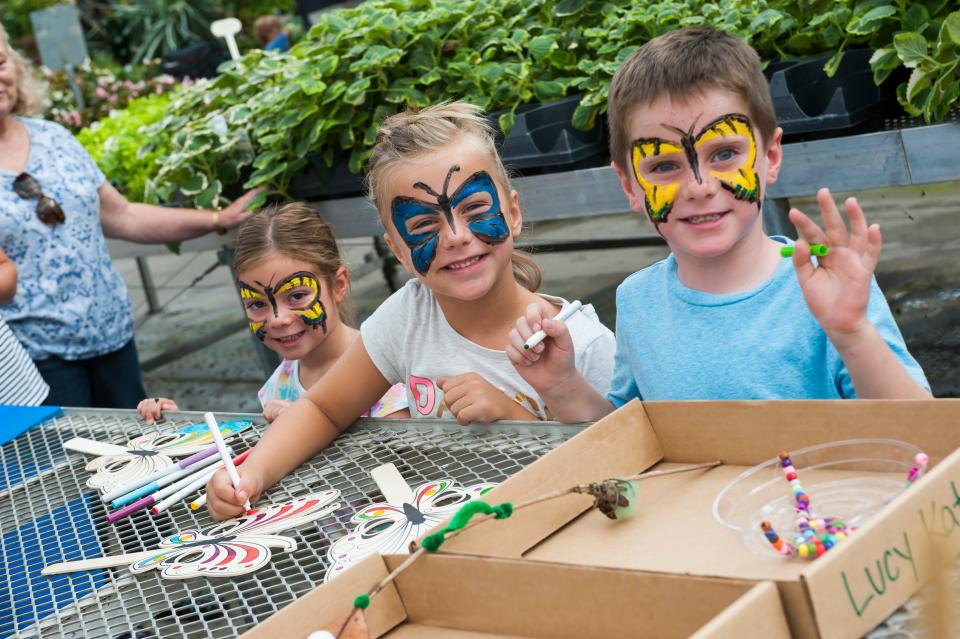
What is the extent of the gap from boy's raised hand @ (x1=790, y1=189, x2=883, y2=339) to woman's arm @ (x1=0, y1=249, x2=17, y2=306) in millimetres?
2611

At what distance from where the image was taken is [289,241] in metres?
2.73

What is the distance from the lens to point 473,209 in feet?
6.94

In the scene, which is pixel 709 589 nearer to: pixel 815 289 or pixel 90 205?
pixel 815 289

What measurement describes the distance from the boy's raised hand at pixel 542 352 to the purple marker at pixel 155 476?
63 centimetres

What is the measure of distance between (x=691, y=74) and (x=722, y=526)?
88cm

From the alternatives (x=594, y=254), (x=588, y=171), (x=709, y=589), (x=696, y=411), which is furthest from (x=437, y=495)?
(x=594, y=254)

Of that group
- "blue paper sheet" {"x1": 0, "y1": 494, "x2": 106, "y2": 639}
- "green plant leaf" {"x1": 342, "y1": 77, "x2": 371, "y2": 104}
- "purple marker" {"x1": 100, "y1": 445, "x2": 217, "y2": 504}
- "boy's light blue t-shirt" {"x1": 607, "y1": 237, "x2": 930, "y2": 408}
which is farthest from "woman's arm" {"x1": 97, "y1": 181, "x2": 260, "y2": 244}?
"boy's light blue t-shirt" {"x1": 607, "y1": 237, "x2": 930, "y2": 408}

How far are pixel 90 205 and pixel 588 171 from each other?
179cm

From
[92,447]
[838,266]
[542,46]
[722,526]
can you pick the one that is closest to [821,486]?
[722,526]

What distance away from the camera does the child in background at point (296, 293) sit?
2.67 m

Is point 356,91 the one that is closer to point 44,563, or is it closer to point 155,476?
point 155,476

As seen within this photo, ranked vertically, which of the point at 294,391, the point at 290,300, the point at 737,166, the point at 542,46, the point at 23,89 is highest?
the point at 23,89

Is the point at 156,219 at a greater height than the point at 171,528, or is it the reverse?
the point at 156,219

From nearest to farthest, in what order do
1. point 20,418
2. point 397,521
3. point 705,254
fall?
point 397,521 < point 705,254 < point 20,418
